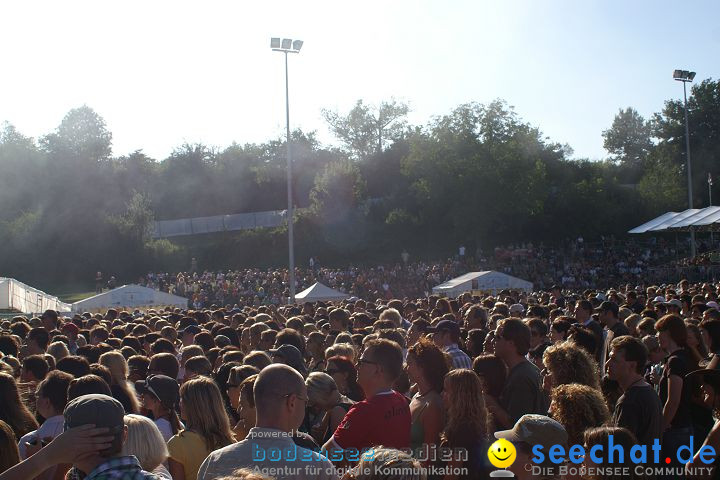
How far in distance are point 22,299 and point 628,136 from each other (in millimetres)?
83793

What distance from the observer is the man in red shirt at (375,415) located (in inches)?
180

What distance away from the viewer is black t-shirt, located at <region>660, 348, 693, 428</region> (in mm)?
5820

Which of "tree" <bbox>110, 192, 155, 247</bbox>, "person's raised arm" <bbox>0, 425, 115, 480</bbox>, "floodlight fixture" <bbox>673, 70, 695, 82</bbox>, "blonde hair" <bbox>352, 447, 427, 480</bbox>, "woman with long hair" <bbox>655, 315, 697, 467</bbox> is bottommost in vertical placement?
"woman with long hair" <bbox>655, 315, 697, 467</bbox>

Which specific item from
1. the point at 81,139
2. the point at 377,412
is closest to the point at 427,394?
the point at 377,412

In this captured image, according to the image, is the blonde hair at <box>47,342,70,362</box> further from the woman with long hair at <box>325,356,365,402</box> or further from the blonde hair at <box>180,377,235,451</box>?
the blonde hair at <box>180,377,235,451</box>

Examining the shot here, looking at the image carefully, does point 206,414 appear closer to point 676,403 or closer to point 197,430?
point 197,430

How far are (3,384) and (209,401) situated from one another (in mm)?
1406

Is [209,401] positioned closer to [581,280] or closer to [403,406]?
[403,406]

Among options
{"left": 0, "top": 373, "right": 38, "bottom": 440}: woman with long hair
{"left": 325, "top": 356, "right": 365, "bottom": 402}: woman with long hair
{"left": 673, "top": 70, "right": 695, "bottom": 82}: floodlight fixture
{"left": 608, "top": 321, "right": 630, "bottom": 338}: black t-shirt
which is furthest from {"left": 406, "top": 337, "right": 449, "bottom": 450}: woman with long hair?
{"left": 673, "top": 70, "right": 695, "bottom": 82}: floodlight fixture

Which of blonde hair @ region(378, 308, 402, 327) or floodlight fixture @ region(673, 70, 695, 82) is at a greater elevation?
floodlight fixture @ region(673, 70, 695, 82)

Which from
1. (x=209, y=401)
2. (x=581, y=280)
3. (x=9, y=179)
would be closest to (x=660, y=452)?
(x=209, y=401)

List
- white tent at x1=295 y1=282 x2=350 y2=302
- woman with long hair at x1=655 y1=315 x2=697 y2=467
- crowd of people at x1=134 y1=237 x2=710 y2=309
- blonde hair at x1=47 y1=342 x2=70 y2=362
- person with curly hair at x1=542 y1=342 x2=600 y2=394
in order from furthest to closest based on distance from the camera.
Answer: crowd of people at x1=134 y1=237 x2=710 y2=309, white tent at x1=295 y1=282 x2=350 y2=302, blonde hair at x1=47 y1=342 x2=70 y2=362, woman with long hair at x1=655 y1=315 x2=697 y2=467, person with curly hair at x1=542 y1=342 x2=600 y2=394

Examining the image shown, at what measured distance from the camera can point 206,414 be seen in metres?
4.93

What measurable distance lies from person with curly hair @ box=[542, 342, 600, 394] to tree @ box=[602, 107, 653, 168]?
9602 cm
